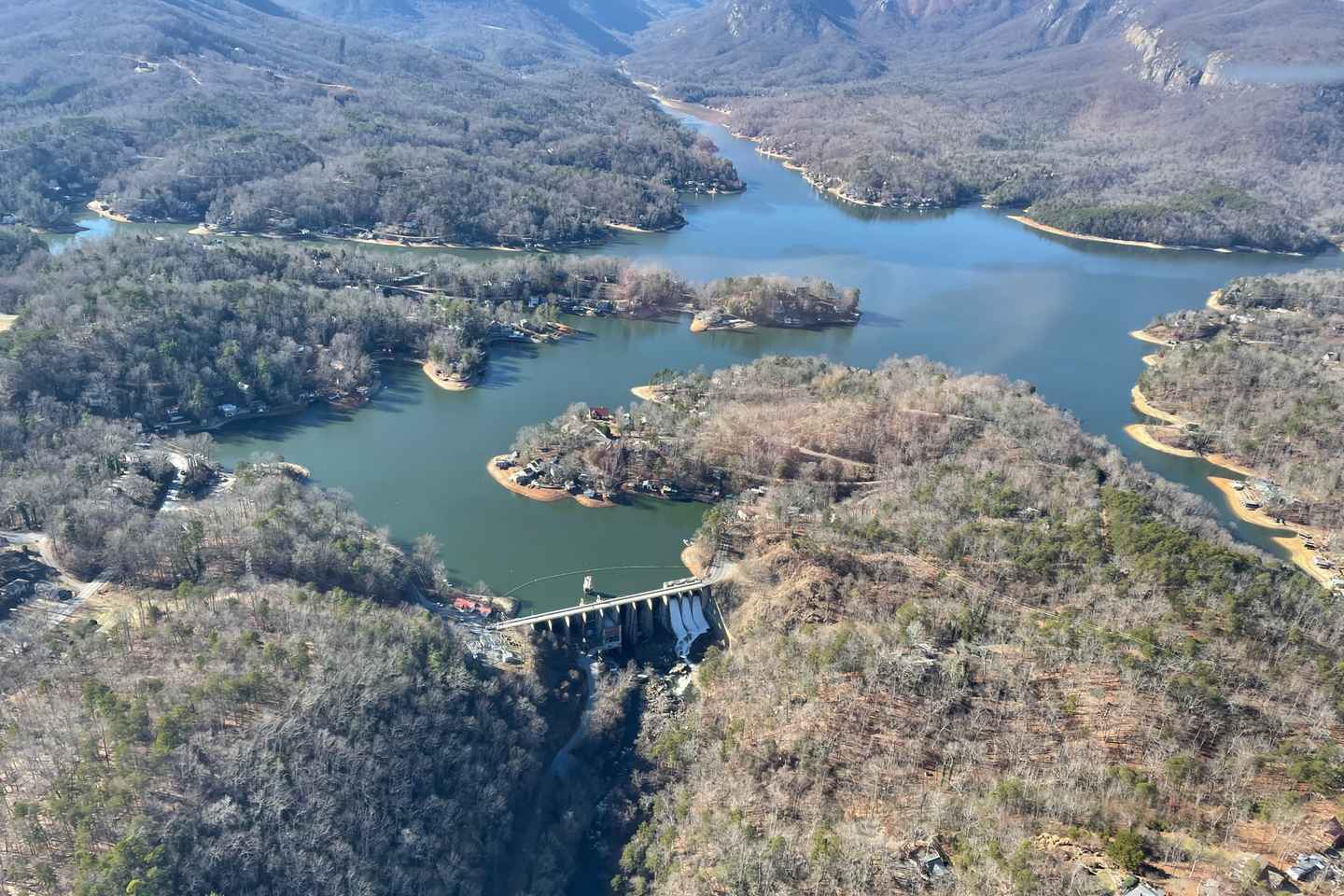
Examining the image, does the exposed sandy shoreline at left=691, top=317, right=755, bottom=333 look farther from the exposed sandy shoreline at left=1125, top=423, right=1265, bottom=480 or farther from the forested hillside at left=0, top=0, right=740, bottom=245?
the exposed sandy shoreline at left=1125, top=423, right=1265, bottom=480

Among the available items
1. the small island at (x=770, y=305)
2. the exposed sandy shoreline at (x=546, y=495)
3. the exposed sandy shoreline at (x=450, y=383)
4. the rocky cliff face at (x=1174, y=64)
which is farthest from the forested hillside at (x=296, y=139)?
the rocky cliff face at (x=1174, y=64)

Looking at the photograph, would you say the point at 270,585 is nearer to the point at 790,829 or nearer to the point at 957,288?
the point at 790,829

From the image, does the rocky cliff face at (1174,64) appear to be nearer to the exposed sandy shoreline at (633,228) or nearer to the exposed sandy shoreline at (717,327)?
the exposed sandy shoreline at (633,228)

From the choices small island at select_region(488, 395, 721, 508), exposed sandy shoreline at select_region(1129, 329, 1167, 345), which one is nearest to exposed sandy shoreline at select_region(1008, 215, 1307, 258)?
exposed sandy shoreline at select_region(1129, 329, 1167, 345)

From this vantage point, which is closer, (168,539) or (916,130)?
(168,539)

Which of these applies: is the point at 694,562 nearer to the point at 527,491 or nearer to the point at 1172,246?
the point at 527,491

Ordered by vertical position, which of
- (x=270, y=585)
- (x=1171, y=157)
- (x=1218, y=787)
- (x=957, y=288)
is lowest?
(x=270, y=585)

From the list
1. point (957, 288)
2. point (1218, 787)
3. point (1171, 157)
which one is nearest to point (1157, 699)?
point (1218, 787)
